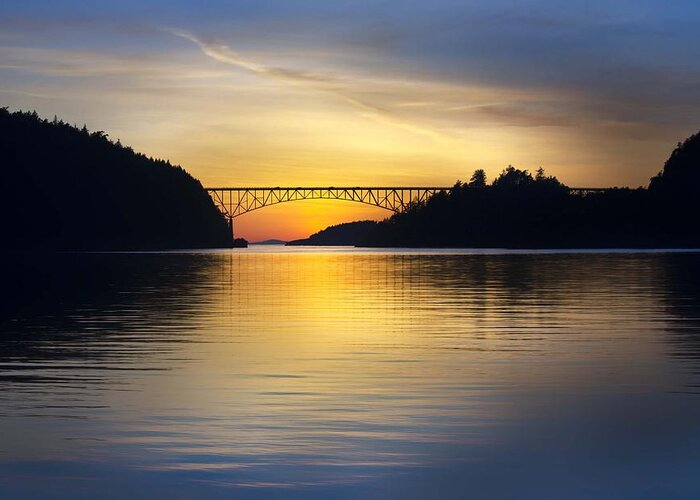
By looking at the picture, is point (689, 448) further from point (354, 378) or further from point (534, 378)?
point (354, 378)

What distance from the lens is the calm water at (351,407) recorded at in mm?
9898

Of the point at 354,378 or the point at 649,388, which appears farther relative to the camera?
the point at 354,378

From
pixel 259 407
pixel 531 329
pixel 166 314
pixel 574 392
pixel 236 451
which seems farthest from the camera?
pixel 166 314

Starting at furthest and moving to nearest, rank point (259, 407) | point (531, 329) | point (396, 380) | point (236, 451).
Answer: point (531, 329)
point (396, 380)
point (259, 407)
point (236, 451)

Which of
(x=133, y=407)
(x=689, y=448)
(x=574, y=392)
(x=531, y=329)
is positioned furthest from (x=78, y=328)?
(x=689, y=448)

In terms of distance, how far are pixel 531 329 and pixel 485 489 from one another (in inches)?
660

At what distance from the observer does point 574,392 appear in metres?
15.2

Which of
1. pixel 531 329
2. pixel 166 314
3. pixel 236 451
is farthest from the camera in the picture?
pixel 166 314

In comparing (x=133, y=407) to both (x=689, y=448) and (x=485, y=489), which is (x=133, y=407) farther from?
(x=689, y=448)

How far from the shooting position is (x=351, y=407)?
1388cm

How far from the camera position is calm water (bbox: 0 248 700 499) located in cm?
990

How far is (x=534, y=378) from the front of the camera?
659 inches

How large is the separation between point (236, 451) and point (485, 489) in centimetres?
273

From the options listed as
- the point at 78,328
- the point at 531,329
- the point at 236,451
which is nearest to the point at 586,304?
the point at 531,329
